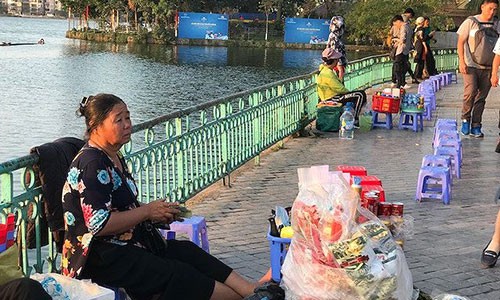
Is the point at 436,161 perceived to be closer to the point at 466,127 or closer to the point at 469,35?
the point at 469,35

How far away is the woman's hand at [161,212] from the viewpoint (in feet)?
14.4

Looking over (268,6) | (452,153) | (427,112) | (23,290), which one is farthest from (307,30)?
(23,290)

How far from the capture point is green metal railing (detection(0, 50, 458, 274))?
444 centimetres

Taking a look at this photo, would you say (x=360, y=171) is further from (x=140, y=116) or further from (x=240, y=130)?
(x=140, y=116)

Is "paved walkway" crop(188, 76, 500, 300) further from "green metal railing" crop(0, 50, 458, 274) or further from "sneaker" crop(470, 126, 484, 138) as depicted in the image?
"green metal railing" crop(0, 50, 458, 274)

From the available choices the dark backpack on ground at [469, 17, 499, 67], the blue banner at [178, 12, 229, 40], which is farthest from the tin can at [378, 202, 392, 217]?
the blue banner at [178, 12, 229, 40]

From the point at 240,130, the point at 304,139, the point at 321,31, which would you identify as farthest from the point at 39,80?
the point at 321,31

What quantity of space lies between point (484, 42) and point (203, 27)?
58897 millimetres

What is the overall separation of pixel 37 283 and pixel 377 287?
68.0 inches

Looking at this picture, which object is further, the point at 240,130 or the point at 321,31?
the point at 321,31

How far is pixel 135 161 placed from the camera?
243 inches

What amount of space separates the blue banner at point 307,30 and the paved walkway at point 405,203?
55.4 metres

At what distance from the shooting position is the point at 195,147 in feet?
25.3

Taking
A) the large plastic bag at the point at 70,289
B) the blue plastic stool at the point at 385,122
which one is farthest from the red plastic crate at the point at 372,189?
the blue plastic stool at the point at 385,122
